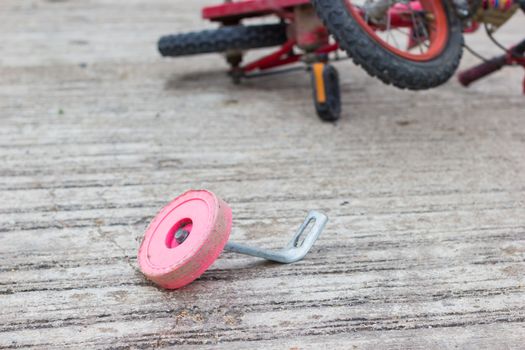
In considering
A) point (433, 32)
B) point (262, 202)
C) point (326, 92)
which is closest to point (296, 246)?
point (262, 202)

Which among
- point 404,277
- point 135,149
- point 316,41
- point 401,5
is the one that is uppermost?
point 401,5

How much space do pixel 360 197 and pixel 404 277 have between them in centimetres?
44

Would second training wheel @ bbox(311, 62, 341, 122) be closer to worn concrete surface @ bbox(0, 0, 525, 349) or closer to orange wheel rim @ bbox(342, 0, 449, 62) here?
worn concrete surface @ bbox(0, 0, 525, 349)

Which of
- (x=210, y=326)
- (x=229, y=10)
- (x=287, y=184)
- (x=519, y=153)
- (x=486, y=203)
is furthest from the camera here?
(x=229, y=10)

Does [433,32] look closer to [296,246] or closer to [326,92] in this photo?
[326,92]

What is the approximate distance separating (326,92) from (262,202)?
2.42 feet

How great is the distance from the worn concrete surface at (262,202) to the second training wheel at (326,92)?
0.06m

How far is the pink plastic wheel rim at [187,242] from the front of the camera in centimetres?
126

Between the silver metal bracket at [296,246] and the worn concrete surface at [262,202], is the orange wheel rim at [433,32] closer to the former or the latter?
the worn concrete surface at [262,202]

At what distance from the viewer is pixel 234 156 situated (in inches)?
82.4

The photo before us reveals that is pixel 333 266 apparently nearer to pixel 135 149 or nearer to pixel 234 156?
pixel 234 156

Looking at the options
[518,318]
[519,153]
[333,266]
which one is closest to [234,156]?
[333,266]

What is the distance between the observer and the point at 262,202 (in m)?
1.76

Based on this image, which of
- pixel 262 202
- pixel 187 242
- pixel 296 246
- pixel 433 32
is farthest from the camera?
pixel 433 32
